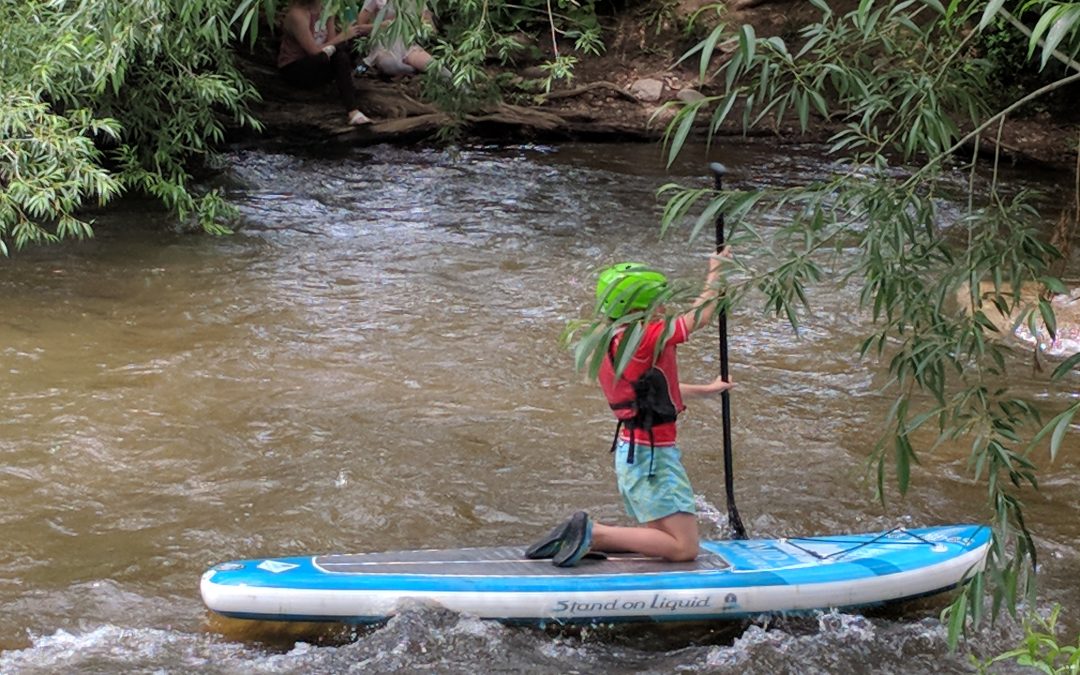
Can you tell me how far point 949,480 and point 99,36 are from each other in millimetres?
5085

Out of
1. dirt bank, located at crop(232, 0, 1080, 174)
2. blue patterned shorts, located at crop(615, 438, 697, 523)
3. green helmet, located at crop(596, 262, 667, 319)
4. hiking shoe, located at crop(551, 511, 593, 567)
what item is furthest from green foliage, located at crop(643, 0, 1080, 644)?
dirt bank, located at crop(232, 0, 1080, 174)

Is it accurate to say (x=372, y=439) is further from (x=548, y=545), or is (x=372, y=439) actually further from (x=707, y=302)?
(x=707, y=302)

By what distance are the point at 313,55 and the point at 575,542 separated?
727 centimetres

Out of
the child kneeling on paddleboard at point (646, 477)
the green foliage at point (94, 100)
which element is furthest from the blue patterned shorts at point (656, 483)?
the green foliage at point (94, 100)

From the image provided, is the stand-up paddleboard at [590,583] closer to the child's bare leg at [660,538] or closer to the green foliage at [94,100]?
the child's bare leg at [660,538]

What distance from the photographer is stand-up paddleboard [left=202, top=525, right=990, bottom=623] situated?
368 centimetres

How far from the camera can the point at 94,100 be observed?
7.59 m

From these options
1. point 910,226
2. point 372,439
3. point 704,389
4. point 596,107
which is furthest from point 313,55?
point 910,226

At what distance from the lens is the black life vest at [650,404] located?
12.4 ft

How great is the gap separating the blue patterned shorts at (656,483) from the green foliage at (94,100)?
2.90 metres

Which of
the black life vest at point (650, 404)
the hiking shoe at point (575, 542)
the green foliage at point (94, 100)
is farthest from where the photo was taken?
the green foliage at point (94, 100)

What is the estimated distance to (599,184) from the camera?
9688 mm

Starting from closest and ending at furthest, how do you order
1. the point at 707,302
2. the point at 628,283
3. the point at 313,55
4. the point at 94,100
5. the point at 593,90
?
the point at 707,302 < the point at 628,283 < the point at 94,100 < the point at 313,55 < the point at 593,90

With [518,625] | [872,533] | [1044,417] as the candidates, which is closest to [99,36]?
[518,625]
